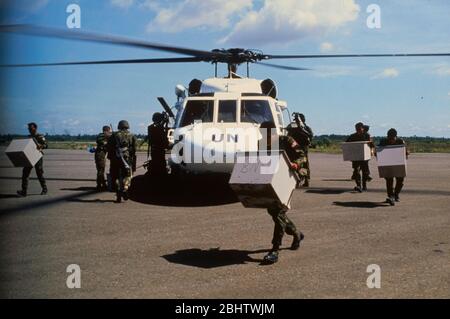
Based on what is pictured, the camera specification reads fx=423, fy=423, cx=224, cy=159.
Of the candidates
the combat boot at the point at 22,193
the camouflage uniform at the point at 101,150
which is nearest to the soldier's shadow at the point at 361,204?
the camouflage uniform at the point at 101,150

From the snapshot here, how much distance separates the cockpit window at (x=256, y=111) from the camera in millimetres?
9922

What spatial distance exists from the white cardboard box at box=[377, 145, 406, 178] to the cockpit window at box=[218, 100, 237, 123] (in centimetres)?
349

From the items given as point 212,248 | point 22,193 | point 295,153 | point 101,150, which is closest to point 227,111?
point 101,150

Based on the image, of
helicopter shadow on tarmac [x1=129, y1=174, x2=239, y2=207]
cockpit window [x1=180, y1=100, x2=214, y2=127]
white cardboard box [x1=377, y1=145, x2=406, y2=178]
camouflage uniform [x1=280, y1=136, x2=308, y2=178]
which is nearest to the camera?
camouflage uniform [x1=280, y1=136, x2=308, y2=178]

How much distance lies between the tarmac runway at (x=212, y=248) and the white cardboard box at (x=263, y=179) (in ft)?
2.66

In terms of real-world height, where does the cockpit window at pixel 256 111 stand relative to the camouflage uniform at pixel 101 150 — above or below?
above

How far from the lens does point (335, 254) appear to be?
18.9 feet

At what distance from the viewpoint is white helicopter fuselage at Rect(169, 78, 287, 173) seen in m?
8.53

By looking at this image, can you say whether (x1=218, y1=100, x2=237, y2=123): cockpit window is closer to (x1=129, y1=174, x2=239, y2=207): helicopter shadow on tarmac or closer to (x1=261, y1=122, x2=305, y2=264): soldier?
(x1=129, y1=174, x2=239, y2=207): helicopter shadow on tarmac

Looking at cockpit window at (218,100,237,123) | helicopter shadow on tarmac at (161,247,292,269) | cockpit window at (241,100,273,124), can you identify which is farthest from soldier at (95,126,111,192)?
helicopter shadow on tarmac at (161,247,292,269)

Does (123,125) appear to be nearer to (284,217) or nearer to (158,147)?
(158,147)

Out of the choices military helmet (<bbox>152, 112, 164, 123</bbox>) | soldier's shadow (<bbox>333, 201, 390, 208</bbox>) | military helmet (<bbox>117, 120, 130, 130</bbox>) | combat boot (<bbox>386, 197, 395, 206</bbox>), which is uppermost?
military helmet (<bbox>152, 112, 164, 123</bbox>)

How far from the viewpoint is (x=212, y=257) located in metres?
5.66

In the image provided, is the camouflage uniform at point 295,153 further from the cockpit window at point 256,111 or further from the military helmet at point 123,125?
the military helmet at point 123,125
